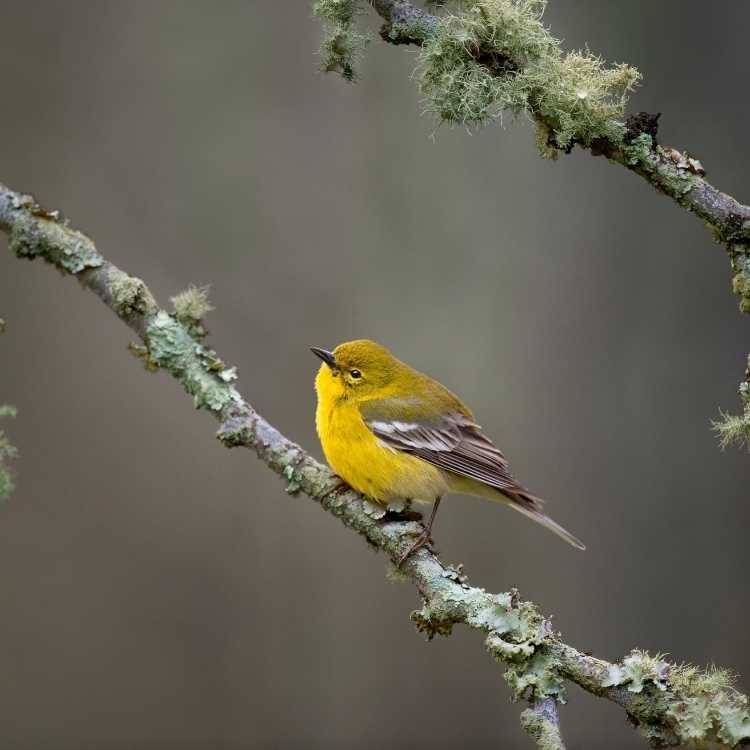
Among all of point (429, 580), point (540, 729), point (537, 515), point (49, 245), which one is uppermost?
point (537, 515)

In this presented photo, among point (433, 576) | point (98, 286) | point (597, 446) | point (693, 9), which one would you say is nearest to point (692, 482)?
point (597, 446)

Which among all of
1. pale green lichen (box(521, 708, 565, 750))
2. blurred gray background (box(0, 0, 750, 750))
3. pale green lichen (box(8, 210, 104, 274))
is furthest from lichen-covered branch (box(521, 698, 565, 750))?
blurred gray background (box(0, 0, 750, 750))

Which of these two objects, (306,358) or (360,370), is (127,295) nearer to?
(360,370)

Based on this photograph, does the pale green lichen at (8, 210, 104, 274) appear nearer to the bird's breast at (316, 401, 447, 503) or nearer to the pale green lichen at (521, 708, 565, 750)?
the bird's breast at (316, 401, 447, 503)

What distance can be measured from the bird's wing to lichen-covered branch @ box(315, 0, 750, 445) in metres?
1.10

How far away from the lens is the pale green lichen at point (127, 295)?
9.45ft

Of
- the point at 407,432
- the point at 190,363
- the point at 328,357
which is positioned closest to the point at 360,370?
the point at 328,357

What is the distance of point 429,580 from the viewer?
2.58 metres

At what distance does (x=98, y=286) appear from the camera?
2896 millimetres

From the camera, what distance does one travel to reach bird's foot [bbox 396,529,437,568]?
2.68 metres

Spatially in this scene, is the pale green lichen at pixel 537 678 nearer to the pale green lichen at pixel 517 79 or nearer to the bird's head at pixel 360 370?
the pale green lichen at pixel 517 79

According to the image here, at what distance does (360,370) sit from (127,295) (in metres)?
0.87

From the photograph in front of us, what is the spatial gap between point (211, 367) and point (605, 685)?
1.43 metres

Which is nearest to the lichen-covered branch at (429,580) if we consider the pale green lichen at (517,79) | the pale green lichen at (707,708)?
the pale green lichen at (707,708)
